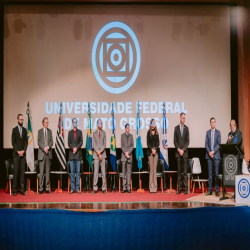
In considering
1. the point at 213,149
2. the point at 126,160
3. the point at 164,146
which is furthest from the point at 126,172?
the point at 213,149

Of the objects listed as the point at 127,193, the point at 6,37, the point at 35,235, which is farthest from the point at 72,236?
the point at 6,37

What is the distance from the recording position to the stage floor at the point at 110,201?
621 cm

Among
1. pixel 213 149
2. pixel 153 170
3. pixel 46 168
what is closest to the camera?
pixel 213 149

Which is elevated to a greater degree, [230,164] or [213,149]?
[213,149]

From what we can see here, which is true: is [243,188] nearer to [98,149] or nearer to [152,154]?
[152,154]

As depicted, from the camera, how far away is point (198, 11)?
936 cm

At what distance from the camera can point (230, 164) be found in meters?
6.66

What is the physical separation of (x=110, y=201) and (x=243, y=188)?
2.42 metres

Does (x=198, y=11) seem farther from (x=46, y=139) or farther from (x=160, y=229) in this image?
(x=160, y=229)

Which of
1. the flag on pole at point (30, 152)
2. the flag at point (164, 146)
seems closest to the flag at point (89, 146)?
the flag on pole at point (30, 152)

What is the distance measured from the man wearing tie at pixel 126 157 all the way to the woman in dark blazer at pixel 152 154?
1.40 feet

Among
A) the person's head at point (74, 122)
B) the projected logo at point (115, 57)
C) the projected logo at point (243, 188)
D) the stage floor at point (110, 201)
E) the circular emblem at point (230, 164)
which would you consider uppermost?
the projected logo at point (115, 57)

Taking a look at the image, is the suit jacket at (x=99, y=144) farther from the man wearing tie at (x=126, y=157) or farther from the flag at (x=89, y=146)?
the man wearing tie at (x=126, y=157)

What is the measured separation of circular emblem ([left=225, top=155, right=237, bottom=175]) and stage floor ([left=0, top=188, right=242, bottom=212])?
0.55m
